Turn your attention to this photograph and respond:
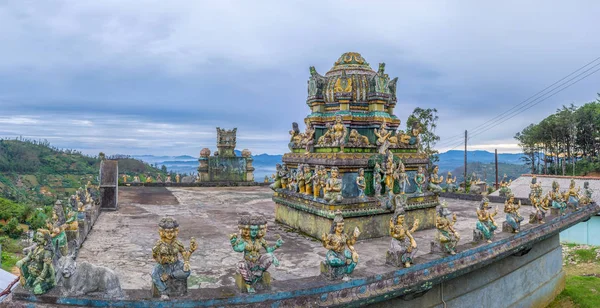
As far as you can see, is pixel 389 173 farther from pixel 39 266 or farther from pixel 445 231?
pixel 39 266

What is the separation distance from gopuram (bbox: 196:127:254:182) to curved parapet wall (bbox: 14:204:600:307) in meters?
14.4

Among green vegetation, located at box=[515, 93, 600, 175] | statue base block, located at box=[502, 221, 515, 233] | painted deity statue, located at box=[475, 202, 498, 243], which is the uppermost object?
green vegetation, located at box=[515, 93, 600, 175]

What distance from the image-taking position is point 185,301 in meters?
4.40

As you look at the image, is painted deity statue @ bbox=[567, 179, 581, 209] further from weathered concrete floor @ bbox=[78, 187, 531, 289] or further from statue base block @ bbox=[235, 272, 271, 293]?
statue base block @ bbox=[235, 272, 271, 293]

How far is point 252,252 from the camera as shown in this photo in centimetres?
478

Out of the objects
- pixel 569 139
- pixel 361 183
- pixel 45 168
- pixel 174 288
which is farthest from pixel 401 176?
pixel 45 168

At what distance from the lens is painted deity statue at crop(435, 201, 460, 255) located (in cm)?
644

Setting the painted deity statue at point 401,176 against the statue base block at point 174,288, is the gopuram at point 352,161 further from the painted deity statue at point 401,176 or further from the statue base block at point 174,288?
the statue base block at point 174,288

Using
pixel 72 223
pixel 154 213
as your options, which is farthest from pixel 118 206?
pixel 72 223

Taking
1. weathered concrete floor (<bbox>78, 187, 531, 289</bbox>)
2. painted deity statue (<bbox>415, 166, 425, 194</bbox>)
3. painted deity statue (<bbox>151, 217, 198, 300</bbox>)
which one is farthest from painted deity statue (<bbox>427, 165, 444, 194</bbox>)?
painted deity statue (<bbox>151, 217, 198, 300</bbox>)

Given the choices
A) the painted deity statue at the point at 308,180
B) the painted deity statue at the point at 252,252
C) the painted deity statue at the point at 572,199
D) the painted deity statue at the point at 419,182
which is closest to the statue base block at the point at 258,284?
the painted deity statue at the point at 252,252

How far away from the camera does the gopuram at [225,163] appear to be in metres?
Result: 21.1

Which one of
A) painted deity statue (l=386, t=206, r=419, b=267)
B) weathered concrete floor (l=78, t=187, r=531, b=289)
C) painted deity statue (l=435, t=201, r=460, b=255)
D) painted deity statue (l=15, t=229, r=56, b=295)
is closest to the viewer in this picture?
painted deity statue (l=15, t=229, r=56, b=295)

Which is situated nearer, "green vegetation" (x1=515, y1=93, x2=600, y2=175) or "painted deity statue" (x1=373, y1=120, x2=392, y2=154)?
"painted deity statue" (x1=373, y1=120, x2=392, y2=154)
